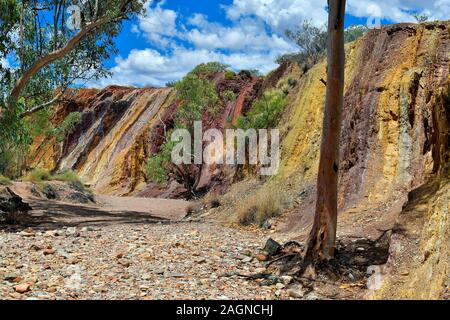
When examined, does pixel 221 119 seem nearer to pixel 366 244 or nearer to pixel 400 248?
pixel 366 244

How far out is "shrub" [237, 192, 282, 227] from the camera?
11.2 meters

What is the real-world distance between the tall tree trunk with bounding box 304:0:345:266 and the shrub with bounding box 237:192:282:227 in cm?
443

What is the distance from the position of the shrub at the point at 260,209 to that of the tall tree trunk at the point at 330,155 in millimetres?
4426

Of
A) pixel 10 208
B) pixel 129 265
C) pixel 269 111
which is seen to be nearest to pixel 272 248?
pixel 129 265

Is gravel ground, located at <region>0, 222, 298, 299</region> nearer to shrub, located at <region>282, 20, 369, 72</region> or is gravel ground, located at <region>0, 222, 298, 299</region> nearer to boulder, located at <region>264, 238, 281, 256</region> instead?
boulder, located at <region>264, 238, 281, 256</region>

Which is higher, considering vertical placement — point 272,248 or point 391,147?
point 391,147

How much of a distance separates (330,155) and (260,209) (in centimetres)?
492

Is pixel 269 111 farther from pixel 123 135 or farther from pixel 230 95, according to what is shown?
pixel 123 135

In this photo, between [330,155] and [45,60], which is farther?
[45,60]

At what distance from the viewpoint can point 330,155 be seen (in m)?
6.60

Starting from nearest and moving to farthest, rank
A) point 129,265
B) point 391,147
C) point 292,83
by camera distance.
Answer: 1. point 129,265
2. point 391,147
3. point 292,83

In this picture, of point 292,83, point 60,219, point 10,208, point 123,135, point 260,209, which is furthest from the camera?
point 123,135

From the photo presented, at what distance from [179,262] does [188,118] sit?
2114 cm

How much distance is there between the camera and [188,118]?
2778cm
